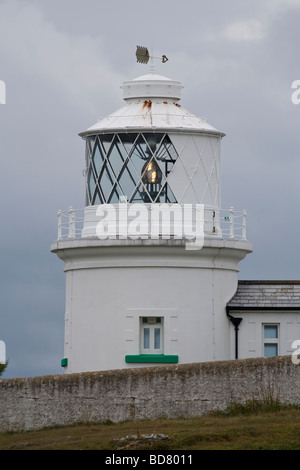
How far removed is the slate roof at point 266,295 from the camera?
40.2 metres

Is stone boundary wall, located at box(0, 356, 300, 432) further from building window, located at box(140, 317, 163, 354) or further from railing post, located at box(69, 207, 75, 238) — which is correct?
railing post, located at box(69, 207, 75, 238)

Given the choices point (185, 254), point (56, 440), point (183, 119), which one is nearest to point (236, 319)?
point (185, 254)

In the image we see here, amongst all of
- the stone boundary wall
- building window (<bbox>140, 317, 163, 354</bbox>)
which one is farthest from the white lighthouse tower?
the stone boundary wall

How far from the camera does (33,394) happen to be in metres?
35.8

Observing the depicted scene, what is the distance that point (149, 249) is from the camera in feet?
128

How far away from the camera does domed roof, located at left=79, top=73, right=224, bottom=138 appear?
1567 inches

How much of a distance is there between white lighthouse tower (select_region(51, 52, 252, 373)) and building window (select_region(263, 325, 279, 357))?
0.88 meters

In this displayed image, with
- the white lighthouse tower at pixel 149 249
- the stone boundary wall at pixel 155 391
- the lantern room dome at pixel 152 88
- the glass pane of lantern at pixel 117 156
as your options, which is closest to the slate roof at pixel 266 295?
the white lighthouse tower at pixel 149 249

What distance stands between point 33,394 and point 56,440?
10.0ft

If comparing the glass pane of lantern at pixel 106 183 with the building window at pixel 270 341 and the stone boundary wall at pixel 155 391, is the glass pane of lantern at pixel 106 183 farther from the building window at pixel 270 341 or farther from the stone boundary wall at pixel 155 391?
the stone boundary wall at pixel 155 391

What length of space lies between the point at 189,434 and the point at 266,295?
9.94 metres

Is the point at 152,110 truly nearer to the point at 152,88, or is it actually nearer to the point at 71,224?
the point at 152,88
